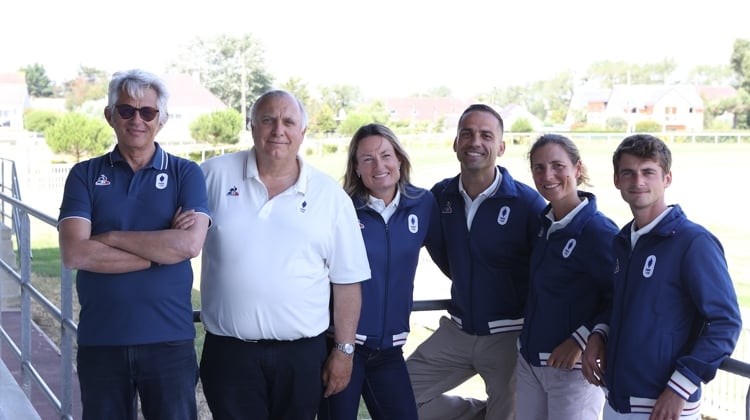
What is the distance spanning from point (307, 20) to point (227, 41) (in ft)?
71.5

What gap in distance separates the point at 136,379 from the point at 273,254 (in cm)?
50

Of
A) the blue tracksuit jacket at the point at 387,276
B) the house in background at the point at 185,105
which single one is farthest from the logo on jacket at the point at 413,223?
the house in background at the point at 185,105

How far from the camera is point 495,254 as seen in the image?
2.86 m

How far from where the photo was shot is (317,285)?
2496 mm

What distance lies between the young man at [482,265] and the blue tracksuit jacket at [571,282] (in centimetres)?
21

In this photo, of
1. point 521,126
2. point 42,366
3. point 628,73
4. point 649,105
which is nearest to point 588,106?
point 649,105

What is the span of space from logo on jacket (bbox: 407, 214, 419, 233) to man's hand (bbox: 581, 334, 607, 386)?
65cm

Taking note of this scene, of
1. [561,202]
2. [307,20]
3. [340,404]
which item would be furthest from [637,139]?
[307,20]

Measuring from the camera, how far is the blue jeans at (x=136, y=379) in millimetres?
2379

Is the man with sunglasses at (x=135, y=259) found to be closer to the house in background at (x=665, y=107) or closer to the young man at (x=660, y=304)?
the young man at (x=660, y=304)

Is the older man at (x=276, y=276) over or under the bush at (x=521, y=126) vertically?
over

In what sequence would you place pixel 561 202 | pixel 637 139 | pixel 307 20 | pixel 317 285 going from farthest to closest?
1. pixel 307 20
2. pixel 561 202
3. pixel 317 285
4. pixel 637 139

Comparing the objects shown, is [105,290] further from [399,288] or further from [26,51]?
[26,51]

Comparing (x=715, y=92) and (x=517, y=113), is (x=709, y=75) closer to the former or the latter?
(x=715, y=92)
